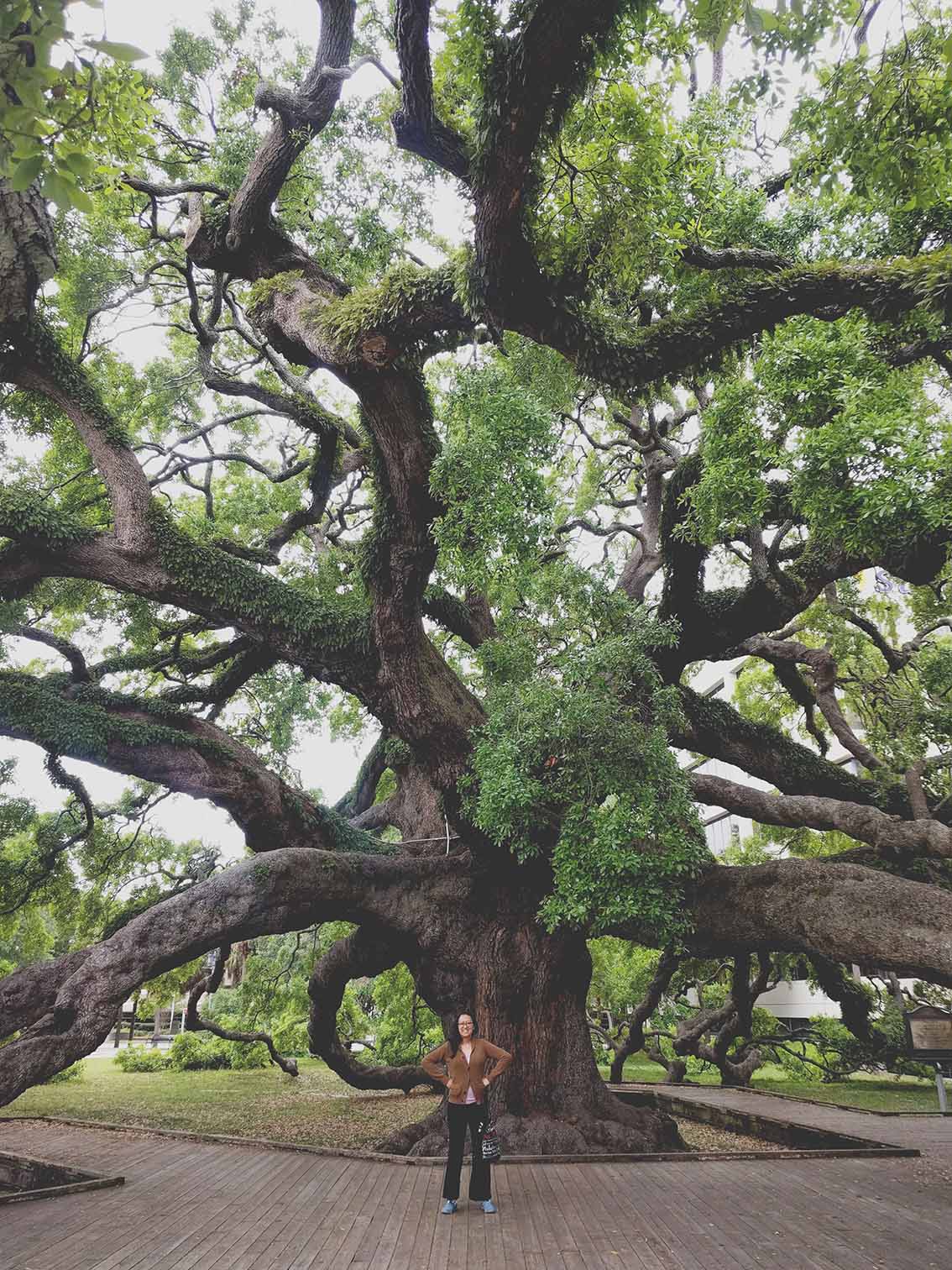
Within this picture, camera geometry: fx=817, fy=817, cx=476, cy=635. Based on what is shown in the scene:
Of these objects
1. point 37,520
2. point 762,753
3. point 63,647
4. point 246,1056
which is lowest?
point 246,1056

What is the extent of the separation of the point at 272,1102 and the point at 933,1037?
33.9 feet

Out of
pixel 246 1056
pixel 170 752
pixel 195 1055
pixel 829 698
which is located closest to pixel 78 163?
pixel 170 752

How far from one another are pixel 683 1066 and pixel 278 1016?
369 inches

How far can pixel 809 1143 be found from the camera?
9.12 metres

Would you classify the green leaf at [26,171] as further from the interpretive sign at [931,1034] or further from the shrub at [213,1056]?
the shrub at [213,1056]

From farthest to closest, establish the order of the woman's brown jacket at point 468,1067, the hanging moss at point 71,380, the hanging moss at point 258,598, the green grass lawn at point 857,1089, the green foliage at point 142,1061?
the green foliage at point 142,1061 → the green grass lawn at point 857,1089 → the hanging moss at point 258,598 → the hanging moss at point 71,380 → the woman's brown jacket at point 468,1067

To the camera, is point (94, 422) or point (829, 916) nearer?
point (829, 916)

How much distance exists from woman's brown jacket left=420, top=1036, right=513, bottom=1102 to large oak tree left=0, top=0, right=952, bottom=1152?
4.41 feet

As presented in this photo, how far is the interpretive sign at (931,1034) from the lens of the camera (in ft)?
38.4

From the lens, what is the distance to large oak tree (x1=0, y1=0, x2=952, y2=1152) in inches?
204

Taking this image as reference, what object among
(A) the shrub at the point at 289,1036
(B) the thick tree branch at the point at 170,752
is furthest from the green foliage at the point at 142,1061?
(B) the thick tree branch at the point at 170,752

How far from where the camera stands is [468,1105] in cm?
579

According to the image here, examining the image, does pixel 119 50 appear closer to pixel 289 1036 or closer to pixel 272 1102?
pixel 272 1102

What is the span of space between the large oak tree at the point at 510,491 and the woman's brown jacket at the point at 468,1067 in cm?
135
